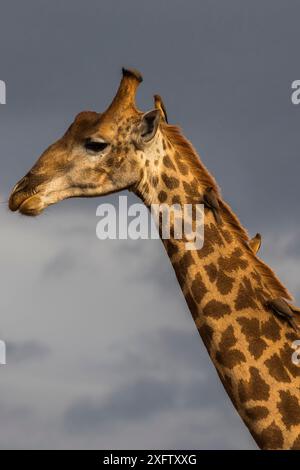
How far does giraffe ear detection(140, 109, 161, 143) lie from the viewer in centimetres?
1435

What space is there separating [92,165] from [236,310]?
2.83 meters

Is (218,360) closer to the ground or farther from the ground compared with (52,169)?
closer to the ground

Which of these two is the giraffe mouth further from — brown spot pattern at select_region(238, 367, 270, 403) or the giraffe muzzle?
brown spot pattern at select_region(238, 367, 270, 403)

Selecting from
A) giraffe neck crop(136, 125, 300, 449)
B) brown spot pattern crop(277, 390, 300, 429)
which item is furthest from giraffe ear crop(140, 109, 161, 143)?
brown spot pattern crop(277, 390, 300, 429)

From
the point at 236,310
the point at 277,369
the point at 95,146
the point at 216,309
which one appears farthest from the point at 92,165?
the point at 277,369

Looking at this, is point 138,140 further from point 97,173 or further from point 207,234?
point 207,234

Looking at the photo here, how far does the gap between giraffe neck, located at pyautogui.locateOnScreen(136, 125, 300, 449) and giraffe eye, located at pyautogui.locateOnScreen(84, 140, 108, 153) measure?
70 cm

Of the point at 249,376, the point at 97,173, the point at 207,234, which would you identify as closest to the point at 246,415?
the point at 249,376

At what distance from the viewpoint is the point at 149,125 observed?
47.3ft

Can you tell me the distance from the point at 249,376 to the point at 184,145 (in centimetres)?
351

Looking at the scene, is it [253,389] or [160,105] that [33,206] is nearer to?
[160,105]

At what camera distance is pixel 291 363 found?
45.5ft
